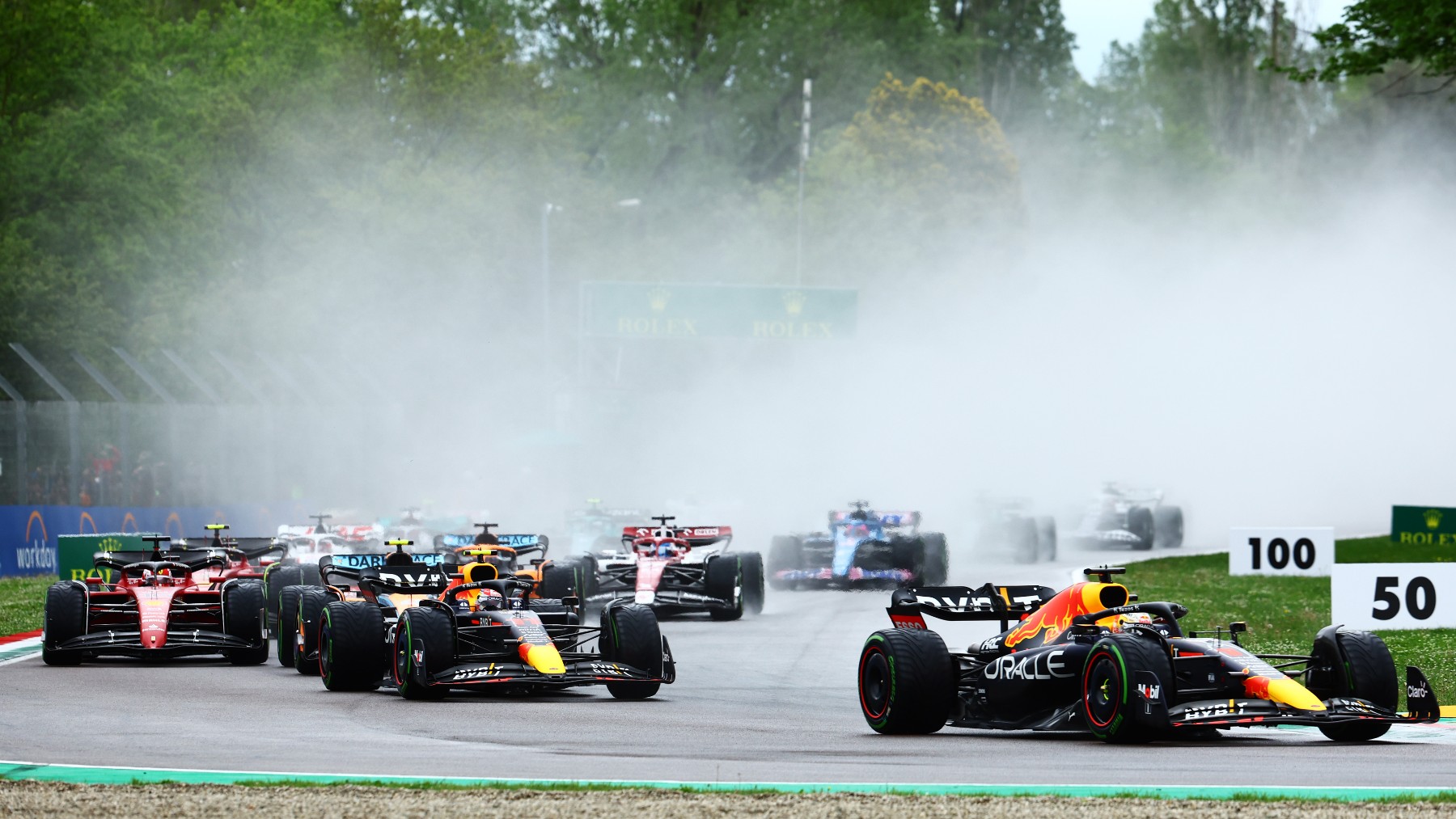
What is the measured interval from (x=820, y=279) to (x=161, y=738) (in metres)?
70.7

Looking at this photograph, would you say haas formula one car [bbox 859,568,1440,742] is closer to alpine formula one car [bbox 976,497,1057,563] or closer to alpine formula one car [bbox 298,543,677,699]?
alpine formula one car [bbox 298,543,677,699]

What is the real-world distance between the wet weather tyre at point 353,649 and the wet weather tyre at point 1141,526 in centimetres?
3089

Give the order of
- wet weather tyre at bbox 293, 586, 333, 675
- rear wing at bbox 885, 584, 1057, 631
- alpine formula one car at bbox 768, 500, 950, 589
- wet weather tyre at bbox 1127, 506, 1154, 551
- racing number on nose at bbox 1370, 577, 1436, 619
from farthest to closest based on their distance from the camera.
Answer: wet weather tyre at bbox 1127, 506, 1154, 551 < alpine formula one car at bbox 768, 500, 950, 589 < racing number on nose at bbox 1370, 577, 1436, 619 < wet weather tyre at bbox 293, 586, 333, 675 < rear wing at bbox 885, 584, 1057, 631

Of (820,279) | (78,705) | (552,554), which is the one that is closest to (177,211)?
(552,554)

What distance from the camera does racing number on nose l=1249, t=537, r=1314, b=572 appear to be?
29.9 meters

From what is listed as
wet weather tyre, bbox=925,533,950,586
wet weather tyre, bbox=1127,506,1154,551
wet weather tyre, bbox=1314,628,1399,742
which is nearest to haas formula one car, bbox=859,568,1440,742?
wet weather tyre, bbox=1314,628,1399,742

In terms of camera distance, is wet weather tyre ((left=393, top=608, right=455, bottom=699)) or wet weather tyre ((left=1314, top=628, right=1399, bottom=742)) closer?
wet weather tyre ((left=1314, top=628, right=1399, bottom=742))

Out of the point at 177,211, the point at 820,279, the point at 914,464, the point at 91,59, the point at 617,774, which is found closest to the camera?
the point at 617,774

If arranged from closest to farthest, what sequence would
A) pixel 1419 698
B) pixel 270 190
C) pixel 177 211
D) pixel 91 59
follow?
pixel 1419 698 < pixel 91 59 < pixel 177 211 < pixel 270 190

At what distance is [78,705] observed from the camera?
15.6 metres

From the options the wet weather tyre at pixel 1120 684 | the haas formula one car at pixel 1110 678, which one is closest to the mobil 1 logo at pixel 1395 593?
the haas formula one car at pixel 1110 678

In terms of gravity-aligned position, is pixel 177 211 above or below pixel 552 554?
above

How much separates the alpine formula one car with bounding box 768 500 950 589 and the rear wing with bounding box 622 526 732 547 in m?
3.66

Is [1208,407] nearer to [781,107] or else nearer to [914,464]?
[914,464]
